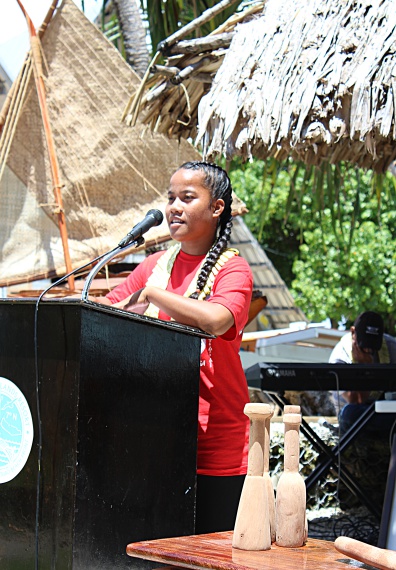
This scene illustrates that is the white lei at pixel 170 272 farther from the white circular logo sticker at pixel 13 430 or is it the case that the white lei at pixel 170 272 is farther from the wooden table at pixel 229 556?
the wooden table at pixel 229 556

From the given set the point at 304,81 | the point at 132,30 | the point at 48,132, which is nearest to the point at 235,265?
the point at 304,81

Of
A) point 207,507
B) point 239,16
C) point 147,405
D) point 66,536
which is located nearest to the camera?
point 66,536

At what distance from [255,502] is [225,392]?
731mm

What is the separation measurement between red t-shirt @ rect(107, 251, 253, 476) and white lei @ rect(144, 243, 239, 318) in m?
0.02

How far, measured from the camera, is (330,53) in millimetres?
4512

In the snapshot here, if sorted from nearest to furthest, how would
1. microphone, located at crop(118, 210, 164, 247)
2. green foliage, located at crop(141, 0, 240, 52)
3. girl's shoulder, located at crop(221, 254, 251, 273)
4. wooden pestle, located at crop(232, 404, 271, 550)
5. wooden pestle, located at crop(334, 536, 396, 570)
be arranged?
wooden pestle, located at crop(334, 536, 396, 570)
wooden pestle, located at crop(232, 404, 271, 550)
microphone, located at crop(118, 210, 164, 247)
girl's shoulder, located at crop(221, 254, 251, 273)
green foliage, located at crop(141, 0, 240, 52)

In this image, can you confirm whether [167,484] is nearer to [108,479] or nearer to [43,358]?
[108,479]

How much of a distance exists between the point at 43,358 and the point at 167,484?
56cm

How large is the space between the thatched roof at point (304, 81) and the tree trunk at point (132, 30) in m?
4.28

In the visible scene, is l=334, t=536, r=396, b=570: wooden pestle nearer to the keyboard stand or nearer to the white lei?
the white lei

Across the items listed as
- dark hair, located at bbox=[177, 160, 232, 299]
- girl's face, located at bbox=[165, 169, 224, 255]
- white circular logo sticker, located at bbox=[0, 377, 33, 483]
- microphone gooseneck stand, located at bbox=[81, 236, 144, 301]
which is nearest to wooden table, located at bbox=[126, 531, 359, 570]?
white circular logo sticker, located at bbox=[0, 377, 33, 483]

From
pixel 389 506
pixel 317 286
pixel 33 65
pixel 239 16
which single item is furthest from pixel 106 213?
pixel 317 286

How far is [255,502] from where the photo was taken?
7.36ft

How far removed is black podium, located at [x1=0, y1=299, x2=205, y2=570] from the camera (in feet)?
7.56
